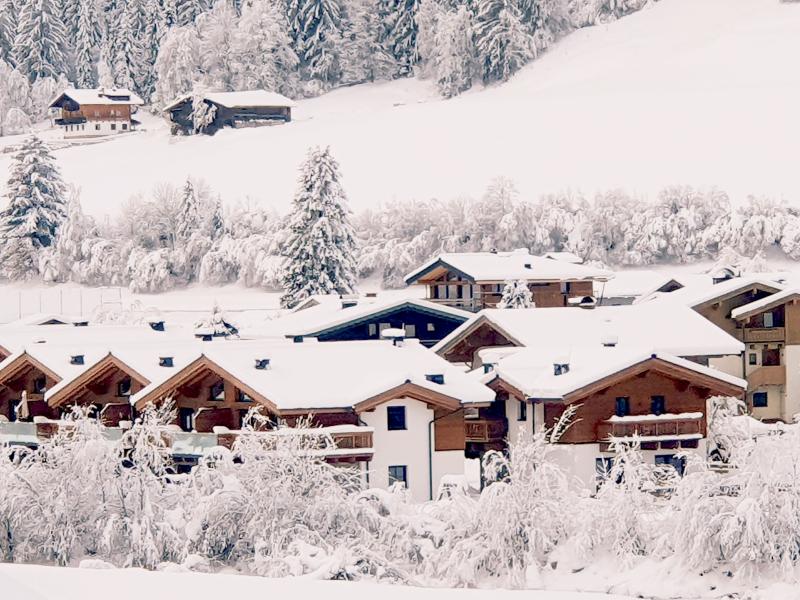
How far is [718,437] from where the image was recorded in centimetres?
5128

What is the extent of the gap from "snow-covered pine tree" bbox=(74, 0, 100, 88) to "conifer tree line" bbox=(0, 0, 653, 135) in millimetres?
212

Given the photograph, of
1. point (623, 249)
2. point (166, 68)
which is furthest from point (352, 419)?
point (166, 68)

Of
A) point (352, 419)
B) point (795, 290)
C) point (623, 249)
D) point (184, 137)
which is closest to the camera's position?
point (352, 419)

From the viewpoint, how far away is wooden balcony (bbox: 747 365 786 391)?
6209cm

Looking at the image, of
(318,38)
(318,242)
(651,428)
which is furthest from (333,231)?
(318,38)

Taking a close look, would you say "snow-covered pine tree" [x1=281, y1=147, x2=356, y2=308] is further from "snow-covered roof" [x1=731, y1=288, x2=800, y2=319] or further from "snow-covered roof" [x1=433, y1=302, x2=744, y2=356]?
"snow-covered roof" [x1=731, y1=288, x2=800, y2=319]

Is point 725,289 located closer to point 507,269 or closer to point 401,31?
point 507,269

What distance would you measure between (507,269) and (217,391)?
91.8 ft

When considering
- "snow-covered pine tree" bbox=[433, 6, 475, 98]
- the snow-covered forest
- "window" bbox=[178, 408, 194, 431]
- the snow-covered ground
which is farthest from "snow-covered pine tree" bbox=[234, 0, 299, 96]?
the snow-covered ground

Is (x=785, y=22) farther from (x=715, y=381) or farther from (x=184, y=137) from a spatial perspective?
(x=715, y=381)

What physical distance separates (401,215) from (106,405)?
57.0m

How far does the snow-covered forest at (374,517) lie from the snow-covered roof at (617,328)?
15535 millimetres

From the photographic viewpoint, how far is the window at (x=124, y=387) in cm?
5222

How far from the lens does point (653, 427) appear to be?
4981 centimetres
